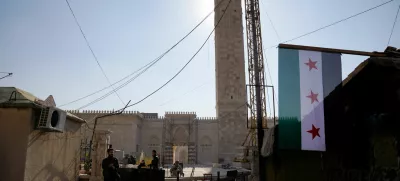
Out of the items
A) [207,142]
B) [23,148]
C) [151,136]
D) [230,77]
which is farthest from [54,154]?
[151,136]

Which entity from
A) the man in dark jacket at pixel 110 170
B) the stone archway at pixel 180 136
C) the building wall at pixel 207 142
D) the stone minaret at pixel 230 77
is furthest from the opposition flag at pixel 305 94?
the stone archway at pixel 180 136

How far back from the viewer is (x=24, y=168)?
784 cm

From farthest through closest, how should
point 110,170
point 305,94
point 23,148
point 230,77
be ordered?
point 230,77 < point 110,170 < point 23,148 < point 305,94

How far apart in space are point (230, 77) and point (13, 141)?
30.4 metres

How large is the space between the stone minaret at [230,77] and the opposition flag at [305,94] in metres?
30.6

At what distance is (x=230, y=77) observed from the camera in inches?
1463

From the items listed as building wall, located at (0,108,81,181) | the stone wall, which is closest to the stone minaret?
the stone wall

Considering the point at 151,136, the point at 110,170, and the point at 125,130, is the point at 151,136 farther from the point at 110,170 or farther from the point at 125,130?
the point at 110,170

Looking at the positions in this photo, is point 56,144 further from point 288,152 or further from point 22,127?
point 288,152

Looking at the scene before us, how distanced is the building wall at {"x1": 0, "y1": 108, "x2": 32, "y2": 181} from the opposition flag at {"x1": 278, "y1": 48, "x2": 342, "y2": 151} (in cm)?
612

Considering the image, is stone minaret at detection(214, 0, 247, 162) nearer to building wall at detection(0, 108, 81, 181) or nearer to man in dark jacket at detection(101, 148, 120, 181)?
building wall at detection(0, 108, 81, 181)

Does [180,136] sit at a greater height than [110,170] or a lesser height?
greater

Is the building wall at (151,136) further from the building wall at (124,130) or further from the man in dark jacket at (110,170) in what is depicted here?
the man in dark jacket at (110,170)

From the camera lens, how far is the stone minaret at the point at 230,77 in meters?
37.1
